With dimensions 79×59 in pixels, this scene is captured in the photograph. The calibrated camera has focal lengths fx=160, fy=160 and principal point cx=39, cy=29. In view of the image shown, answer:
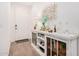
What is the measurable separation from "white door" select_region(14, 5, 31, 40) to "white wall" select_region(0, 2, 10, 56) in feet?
0.36

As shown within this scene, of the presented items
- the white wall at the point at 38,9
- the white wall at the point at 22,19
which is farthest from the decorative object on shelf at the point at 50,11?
the white wall at the point at 22,19

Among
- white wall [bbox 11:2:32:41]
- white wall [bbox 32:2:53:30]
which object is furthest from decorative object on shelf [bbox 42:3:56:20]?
white wall [bbox 11:2:32:41]

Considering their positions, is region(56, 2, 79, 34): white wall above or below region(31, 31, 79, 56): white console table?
above

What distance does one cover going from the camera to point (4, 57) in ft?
6.49

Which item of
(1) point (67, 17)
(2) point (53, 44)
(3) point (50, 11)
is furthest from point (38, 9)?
(2) point (53, 44)

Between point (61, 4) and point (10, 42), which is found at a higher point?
point (61, 4)

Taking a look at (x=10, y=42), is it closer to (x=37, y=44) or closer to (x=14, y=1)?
(x=37, y=44)

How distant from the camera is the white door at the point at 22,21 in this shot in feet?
6.39

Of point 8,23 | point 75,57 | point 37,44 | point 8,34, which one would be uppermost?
point 8,23

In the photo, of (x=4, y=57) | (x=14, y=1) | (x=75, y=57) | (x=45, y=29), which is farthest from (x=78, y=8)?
(x=4, y=57)

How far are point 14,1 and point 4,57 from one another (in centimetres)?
70

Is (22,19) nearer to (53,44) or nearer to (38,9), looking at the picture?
(38,9)

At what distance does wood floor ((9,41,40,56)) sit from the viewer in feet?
6.42

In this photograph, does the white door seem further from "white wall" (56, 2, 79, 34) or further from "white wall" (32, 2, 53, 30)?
"white wall" (56, 2, 79, 34)
